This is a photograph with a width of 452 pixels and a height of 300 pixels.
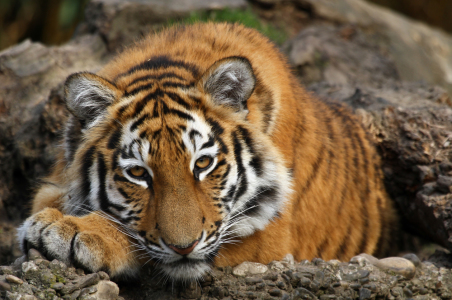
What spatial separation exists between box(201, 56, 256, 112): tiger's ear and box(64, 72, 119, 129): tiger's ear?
0.59 meters

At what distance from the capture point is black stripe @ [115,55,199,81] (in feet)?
10.3

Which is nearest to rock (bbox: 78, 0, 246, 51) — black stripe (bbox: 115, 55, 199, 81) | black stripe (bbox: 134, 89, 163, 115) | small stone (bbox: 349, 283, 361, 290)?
black stripe (bbox: 115, 55, 199, 81)

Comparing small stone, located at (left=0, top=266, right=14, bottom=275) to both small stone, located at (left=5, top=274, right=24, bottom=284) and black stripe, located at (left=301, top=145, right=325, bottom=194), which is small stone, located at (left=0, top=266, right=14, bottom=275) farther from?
black stripe, located at (left=301, top=145, right=325, bottom=194)

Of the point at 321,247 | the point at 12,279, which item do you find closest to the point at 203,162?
the point at 12,279

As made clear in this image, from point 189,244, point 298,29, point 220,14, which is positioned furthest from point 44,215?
point 298,29

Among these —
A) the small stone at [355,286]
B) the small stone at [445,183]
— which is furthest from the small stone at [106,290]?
the small stone at [445,183]

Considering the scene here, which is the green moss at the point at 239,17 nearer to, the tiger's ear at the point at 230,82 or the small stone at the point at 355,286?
the tiger's ear at the point at 230,82

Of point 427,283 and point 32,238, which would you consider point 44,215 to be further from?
point 427,283

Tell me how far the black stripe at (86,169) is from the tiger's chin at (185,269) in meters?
0.71

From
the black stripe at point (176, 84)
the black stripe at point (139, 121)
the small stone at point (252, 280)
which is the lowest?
the small stone at point (252, 280)

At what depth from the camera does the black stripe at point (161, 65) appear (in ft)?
10.3

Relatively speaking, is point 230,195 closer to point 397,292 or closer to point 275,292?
point 275,292

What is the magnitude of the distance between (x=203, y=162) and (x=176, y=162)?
0.61 feet

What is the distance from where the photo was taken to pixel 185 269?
269 centimetres
